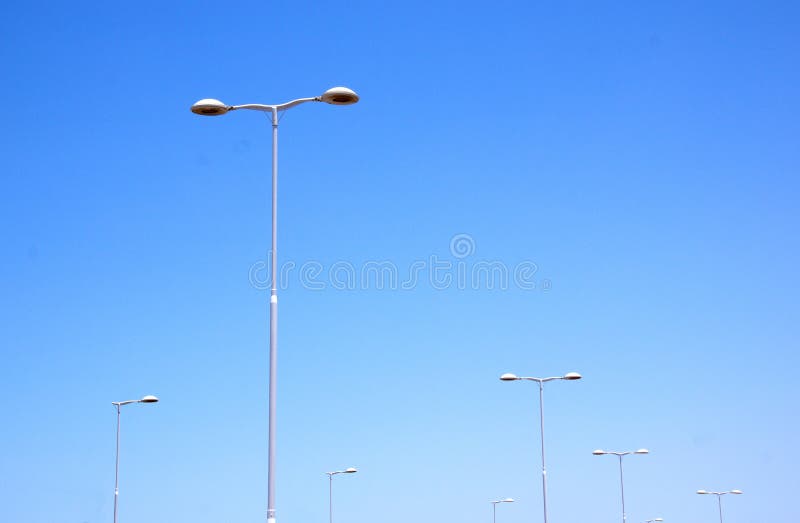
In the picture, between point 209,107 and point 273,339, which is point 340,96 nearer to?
point 209,107

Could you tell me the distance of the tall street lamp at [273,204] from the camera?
2274cm

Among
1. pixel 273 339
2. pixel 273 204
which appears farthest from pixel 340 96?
pixel 273 339

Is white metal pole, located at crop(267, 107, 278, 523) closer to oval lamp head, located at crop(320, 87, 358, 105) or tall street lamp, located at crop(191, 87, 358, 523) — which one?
tall street lamp, located at crop(191, 87, 358, 523)

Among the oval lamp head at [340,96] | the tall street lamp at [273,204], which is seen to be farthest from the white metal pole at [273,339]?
the oval lamp head at [340,96]

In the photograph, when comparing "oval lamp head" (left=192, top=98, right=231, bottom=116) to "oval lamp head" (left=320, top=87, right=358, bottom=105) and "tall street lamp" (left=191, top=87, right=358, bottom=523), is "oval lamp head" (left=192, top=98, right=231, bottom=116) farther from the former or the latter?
"oval lamp head" (left=320, top=87, right=358, bottom=105)

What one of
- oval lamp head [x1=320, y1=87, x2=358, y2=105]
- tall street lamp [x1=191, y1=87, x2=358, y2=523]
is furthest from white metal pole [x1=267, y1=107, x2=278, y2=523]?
oval lamp head [x1=320, y1=87, x2=358, y2=105]

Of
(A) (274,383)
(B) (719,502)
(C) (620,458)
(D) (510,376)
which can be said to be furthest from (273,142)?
(B) (719,502)

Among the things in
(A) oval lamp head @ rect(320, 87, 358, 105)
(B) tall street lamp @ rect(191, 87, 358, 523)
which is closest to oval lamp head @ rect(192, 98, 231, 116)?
(B) tall street lamp @ rect(191, 87, 358, 523)

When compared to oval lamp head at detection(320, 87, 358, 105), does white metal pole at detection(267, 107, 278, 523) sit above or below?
below

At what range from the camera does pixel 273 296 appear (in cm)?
2416

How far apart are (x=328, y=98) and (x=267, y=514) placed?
338 inches

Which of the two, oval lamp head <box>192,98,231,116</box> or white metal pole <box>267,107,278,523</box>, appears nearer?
white metal pole <box>267,107,278,523</box>

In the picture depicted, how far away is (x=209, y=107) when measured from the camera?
24.4 m

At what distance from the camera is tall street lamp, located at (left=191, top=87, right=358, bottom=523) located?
22.7 m
